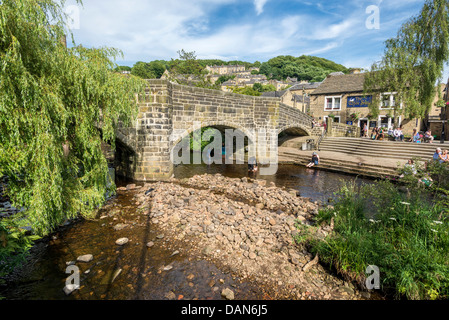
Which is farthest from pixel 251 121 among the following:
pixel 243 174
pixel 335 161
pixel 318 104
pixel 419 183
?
pixel 318 104

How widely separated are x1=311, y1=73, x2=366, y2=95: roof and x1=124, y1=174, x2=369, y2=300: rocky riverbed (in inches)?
938

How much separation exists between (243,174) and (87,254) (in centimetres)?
1011

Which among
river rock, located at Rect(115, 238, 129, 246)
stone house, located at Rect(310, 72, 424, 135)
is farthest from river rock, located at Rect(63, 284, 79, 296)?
stone house, located at Rect(310, 72, 424, 135)

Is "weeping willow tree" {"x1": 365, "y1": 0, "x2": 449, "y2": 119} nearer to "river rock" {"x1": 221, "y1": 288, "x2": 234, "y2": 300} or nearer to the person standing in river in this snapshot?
the person standing in river

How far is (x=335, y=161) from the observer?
15.6m

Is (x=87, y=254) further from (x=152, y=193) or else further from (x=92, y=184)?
(x=152, y=193)

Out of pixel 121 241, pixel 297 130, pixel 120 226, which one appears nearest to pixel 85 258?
pixel 121 241

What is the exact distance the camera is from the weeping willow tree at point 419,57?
17016mm

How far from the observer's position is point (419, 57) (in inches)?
698

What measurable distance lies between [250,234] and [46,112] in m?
5.25

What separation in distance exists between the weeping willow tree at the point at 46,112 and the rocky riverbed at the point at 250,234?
236cm

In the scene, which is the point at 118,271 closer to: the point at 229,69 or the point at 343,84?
the point at 343,84

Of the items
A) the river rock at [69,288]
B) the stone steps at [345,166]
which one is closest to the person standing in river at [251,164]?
the stone steps at [345,166]

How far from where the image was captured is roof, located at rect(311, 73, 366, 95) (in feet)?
89.1
